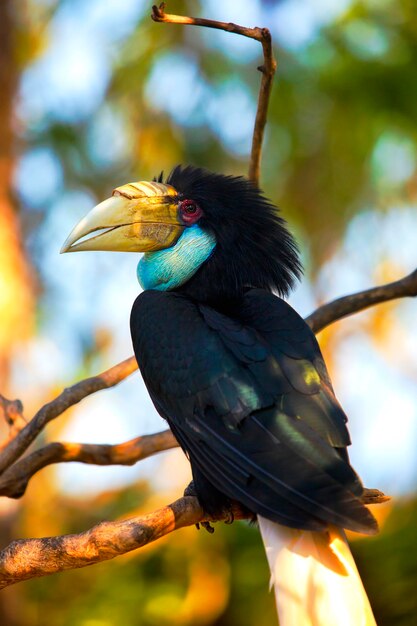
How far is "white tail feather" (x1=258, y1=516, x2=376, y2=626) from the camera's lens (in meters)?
3.06

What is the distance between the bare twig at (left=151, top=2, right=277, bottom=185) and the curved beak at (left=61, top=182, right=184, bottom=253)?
497 millimetres

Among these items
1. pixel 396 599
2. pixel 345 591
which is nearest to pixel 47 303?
pixel 396 599

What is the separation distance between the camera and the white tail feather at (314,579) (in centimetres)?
306

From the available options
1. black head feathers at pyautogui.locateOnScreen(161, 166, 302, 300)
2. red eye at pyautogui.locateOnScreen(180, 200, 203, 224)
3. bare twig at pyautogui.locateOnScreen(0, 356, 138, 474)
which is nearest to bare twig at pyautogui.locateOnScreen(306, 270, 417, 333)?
black head feathers at pyautogui.locateOnScreen(161, 166, 302, 300)

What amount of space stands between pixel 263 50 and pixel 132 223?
991 mm

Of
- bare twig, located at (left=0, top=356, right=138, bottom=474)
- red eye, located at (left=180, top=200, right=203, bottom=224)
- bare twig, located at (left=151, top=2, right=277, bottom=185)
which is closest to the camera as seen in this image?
bare twig, located at (left=151, top=2, right=277, bottom=185)

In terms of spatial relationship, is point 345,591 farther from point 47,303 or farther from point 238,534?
point 47,303

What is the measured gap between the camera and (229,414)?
3.47m

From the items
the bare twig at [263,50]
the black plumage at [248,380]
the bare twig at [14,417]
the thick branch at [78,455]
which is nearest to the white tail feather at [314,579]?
the black plumage at [248,380]

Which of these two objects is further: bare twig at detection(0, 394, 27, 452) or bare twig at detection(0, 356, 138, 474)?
bare twig at detection(0, 394, 27, 452)

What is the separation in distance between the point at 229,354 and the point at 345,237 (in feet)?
28.8

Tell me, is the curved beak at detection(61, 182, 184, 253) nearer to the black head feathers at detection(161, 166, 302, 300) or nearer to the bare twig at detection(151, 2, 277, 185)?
the black head feathers at detection(161, 166, 302, 300)

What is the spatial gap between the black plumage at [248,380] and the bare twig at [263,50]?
1.04 ft

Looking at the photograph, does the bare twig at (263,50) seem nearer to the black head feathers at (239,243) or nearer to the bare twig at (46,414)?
the black head feathers at (239,243)
